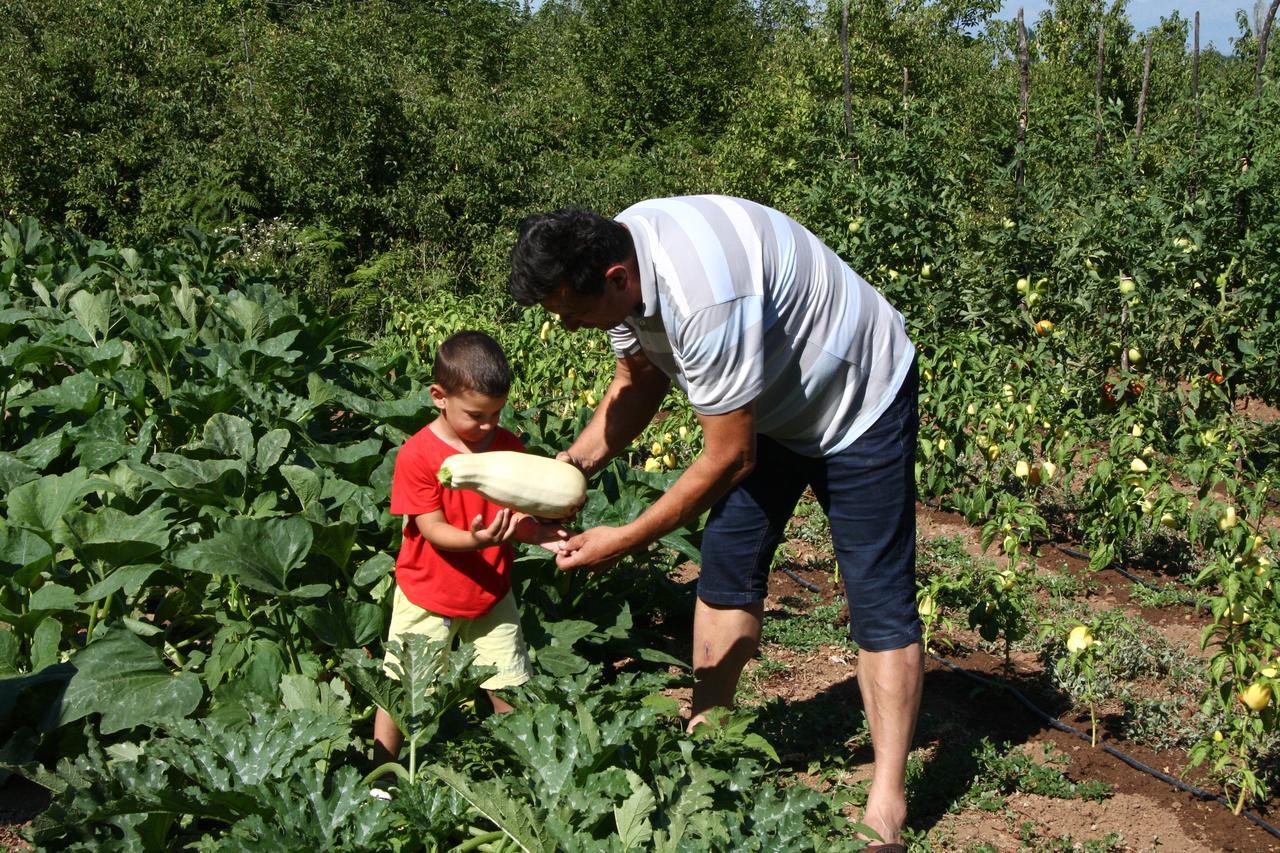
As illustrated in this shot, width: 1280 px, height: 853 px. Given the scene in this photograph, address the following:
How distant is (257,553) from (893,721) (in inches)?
65.2

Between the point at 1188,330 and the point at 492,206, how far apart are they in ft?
29.9

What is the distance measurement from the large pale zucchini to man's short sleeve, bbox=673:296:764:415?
0.49m

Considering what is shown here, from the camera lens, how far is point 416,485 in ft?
9.85

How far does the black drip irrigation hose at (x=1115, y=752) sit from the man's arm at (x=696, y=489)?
168cm

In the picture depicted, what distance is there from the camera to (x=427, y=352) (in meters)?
8.40

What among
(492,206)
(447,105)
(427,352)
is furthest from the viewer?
(447,105)

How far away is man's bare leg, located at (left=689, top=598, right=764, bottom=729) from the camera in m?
3.32

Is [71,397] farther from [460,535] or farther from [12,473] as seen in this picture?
[460,535]

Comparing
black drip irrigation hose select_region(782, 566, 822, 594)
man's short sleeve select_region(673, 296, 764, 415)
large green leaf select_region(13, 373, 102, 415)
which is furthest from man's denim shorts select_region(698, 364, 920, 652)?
large green leaf select_region(13, 373, 102, 415)

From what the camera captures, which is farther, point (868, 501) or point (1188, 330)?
point (1188, 330)

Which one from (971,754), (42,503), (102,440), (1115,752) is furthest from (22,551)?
(1115,752)

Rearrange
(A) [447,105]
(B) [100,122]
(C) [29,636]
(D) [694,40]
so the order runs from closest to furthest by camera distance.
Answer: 1. (C) [29,636]
2. (A) [447,105]
3. (B) [100,122]
4. (D) [694,40]

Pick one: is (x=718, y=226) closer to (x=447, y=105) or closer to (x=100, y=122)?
(x=447, y=105)

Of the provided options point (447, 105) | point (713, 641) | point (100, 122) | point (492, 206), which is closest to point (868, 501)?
point (713, 641)
